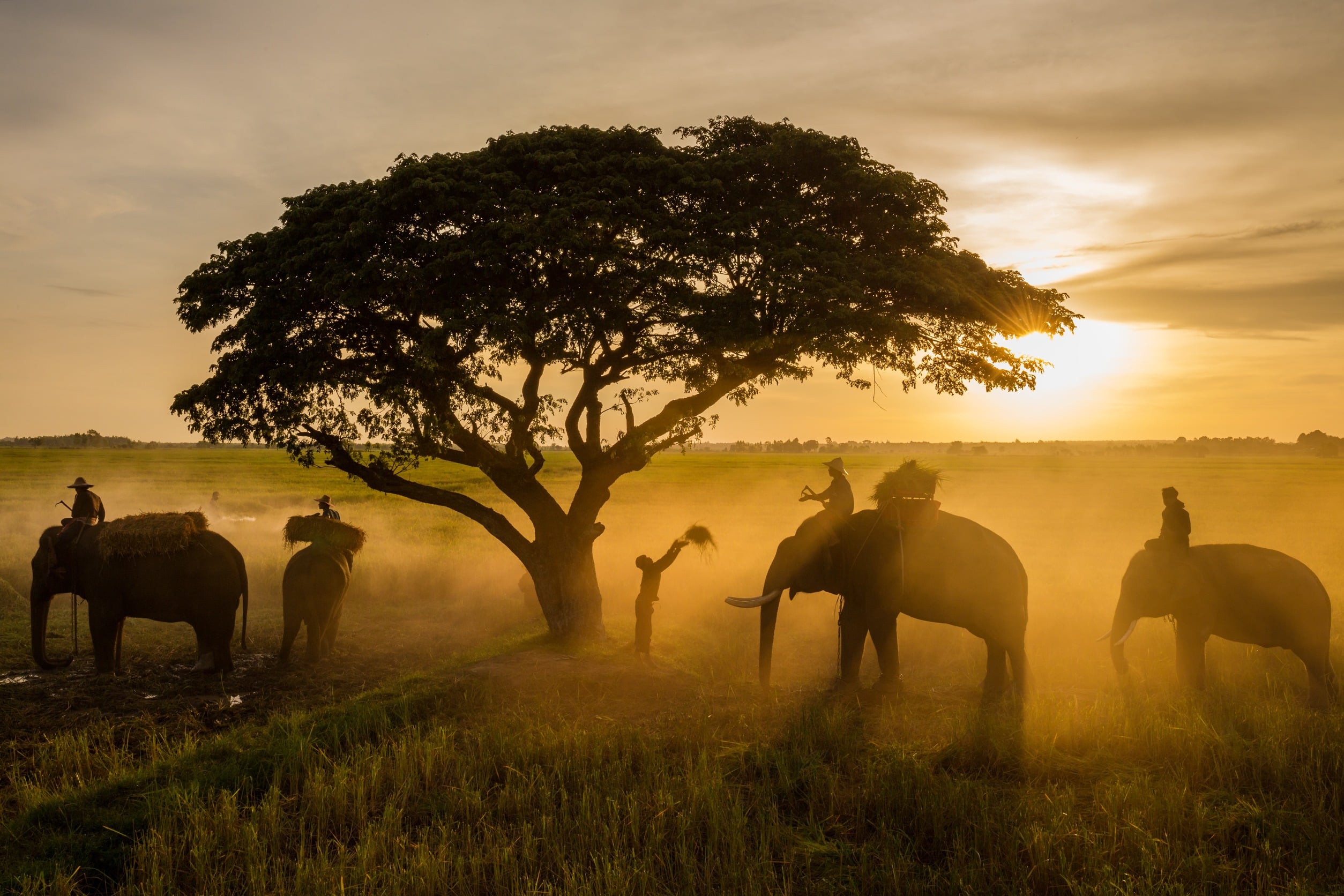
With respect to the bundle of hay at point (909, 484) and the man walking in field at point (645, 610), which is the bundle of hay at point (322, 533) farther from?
the bundle of hay at point (909, 484)

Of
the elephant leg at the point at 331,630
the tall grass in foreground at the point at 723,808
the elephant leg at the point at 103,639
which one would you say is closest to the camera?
the tall grass in foreground at the point at 723,808

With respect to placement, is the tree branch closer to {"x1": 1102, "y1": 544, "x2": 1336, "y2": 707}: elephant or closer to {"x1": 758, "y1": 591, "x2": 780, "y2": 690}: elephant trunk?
{"x1": 758, "y1": 591, "x2": 780, "y2": 690}: elephant trunk

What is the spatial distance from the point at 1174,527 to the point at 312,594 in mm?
13174

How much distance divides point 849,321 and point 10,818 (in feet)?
38.3

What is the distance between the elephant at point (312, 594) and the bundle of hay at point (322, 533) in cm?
13

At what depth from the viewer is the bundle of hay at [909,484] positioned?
11531 mm

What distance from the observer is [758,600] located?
1150cm

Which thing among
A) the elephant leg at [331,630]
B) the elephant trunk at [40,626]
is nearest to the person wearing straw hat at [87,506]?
the elephant trunk at [40,626]

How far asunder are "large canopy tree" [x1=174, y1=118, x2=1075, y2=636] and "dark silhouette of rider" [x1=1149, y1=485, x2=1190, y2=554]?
161 inches

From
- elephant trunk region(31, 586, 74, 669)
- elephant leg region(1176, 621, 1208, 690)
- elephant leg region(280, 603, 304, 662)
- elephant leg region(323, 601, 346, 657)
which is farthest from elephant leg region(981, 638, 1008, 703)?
elephant trunk region(31, 586, 74, 669)

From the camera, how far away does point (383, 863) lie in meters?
6.52

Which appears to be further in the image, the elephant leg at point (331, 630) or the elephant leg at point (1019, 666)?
the elephant leg at point (331, 630)

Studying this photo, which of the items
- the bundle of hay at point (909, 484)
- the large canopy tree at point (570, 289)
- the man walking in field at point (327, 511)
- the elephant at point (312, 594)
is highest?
the large canopy tree at point (570, 289)

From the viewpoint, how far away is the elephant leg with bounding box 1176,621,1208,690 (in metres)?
11.1
